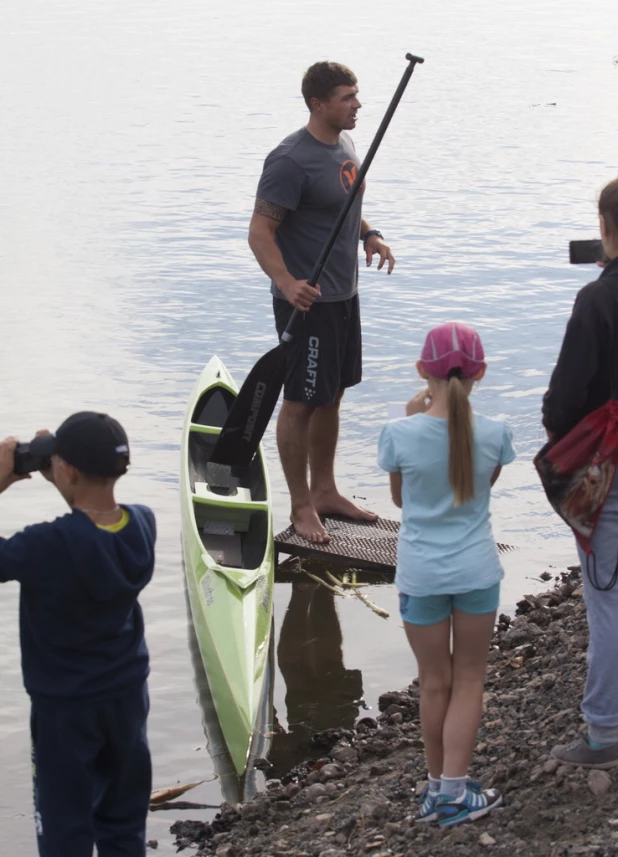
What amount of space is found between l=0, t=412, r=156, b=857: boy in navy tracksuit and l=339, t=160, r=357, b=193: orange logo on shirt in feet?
10.9

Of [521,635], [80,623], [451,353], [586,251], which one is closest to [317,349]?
[521,635]

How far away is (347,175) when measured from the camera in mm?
6543

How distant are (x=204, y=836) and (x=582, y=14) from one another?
4553 centimetres

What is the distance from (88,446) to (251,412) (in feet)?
11.7

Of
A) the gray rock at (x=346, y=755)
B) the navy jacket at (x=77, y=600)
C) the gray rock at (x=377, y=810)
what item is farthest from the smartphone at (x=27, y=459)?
the gray rock at (x=346, y=755)

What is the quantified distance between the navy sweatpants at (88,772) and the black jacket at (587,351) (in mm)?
1464

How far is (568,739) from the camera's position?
424 centimetres

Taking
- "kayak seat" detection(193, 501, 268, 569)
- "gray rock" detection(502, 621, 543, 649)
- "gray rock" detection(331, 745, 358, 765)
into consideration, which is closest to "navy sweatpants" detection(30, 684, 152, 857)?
"gray rock" detection(331, 745, 358, 765)

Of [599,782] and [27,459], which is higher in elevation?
[27,459]

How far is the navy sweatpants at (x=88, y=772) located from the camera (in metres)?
3.42

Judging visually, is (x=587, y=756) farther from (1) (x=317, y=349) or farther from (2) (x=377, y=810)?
(1) (x=317, y=349)

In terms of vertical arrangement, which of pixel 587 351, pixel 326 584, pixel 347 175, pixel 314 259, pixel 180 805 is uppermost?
pixel 347 175

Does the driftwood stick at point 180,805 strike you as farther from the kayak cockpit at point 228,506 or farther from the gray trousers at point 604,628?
the gray trousers at point 604,628

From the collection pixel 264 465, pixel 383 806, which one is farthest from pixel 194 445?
pixel 383 806
